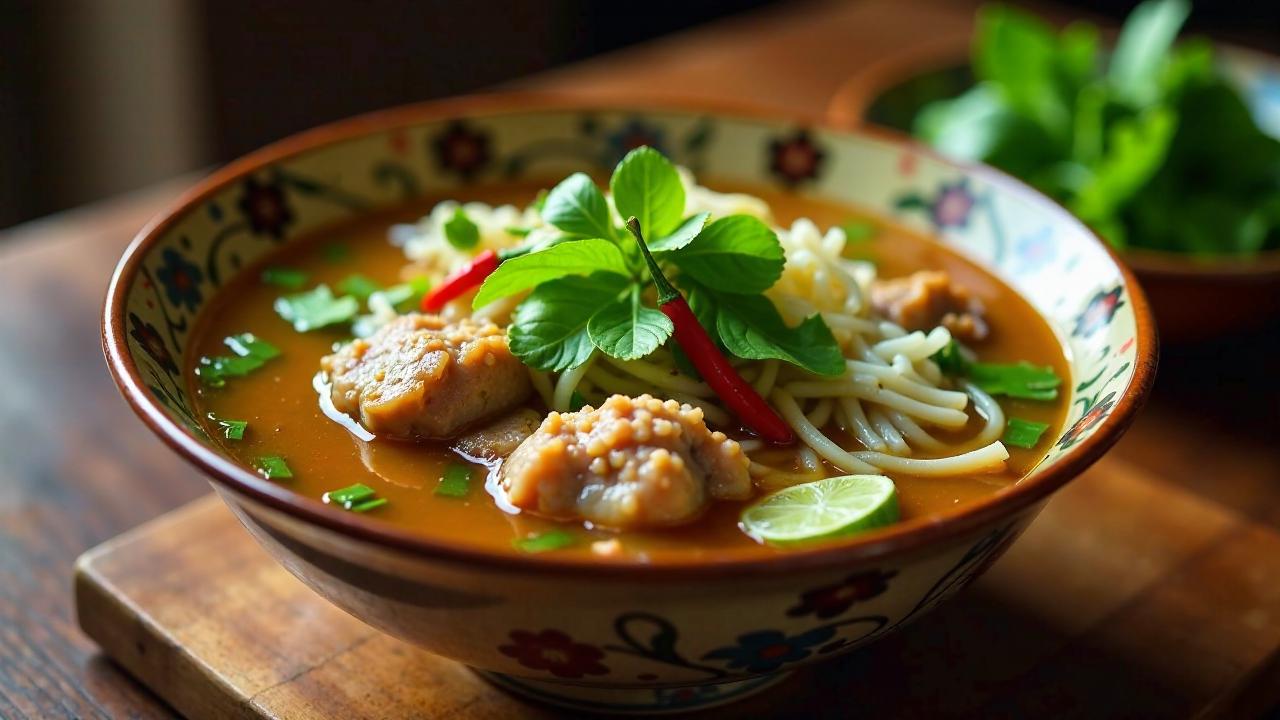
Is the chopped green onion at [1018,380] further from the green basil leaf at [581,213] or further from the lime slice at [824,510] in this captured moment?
the green basil leaf at [581,213]

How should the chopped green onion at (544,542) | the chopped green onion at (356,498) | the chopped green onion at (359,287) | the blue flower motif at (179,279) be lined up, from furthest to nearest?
the chopped green onion at (359,287), the blue flower motif at (179,279), the chopped green onion at (356,498), the chopped green onion at (544,542)

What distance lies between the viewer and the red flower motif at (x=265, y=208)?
10.7 feet

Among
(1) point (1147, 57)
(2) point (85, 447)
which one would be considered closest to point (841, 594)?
(2) point (85, 447)

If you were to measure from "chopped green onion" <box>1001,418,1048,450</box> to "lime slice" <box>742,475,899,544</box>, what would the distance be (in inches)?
17.4

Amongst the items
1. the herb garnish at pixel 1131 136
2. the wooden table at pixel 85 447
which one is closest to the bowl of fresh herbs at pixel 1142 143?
the herb garnish at pixel 1131 136

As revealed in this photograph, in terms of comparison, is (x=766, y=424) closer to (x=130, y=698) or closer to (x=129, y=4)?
(x=130, y=698)

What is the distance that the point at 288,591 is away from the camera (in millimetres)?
2891

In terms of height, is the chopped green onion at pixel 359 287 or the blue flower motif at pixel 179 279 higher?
the blue flower motif at pixel 179 279

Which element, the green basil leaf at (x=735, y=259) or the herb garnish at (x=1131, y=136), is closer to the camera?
the green basil leaf at (x=735, y=259)

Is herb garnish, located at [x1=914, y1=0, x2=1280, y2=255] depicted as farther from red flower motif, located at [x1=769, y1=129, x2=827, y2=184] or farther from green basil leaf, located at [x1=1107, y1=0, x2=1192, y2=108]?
red flower motif, located at [x1=769, y1=129, x2=827, y2=184]

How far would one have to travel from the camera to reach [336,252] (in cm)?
346

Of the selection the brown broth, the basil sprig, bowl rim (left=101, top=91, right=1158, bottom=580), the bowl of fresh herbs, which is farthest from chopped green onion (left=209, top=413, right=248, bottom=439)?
the bowl of fresh herbs

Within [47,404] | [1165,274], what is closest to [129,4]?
[47,404]

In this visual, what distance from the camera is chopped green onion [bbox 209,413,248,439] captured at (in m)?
2.60
